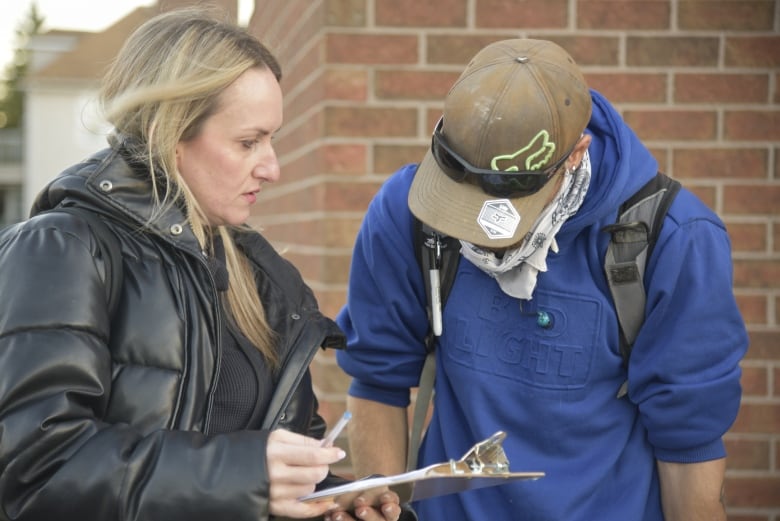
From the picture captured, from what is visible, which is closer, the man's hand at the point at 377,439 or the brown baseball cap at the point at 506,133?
the brown baseball cap at the point at 506,133

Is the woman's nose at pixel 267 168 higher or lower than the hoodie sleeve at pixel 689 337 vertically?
higher

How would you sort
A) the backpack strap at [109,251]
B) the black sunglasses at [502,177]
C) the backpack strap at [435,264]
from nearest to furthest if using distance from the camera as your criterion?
the backpack strap at [109,251] → the black sunglasses at [502,177] → the backpack strap at [435,264]

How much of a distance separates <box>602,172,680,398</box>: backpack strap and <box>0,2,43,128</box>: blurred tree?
229 feet

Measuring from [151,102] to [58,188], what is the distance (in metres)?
0.28

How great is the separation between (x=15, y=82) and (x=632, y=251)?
70688 mm

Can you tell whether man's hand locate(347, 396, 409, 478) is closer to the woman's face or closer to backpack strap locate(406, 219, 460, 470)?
backpack strap locate(406, 219, 460, 470)

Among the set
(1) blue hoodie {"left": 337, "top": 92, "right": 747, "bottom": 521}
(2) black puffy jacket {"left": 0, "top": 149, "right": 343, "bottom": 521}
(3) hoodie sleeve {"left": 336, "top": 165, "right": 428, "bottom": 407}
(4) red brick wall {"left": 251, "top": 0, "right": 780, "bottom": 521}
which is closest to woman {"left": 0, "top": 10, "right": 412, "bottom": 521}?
(2) black puffy jacket {"left": 0, "top": 149, "right": 343, "bottom": 521}

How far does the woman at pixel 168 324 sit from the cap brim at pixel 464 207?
0.37 m

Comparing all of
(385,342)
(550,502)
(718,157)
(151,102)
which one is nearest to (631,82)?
(718,157)

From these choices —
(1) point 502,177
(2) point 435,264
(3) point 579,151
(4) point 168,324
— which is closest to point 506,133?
(1) point 502,177

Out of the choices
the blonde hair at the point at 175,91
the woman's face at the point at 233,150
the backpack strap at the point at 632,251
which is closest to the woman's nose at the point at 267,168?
the woman's face at the point at 233,150

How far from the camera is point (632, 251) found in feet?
7.82

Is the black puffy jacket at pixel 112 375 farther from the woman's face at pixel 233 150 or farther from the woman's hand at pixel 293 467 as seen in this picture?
the woman's face at pixel 233 150

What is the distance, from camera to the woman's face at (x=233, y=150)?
225cm
